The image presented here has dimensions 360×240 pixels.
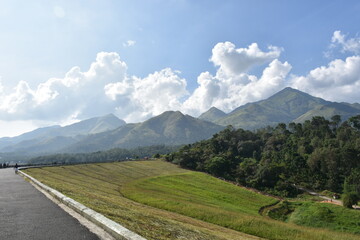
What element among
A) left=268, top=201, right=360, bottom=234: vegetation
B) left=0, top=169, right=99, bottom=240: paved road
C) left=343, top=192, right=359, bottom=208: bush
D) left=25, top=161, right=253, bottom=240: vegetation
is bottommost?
left=268, top=201, right=360, bottom=234: vegetation

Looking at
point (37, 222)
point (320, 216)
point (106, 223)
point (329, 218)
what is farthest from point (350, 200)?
point (37, 222)

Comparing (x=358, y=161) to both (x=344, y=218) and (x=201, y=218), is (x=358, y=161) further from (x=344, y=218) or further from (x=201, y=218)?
(x=201, y=218)

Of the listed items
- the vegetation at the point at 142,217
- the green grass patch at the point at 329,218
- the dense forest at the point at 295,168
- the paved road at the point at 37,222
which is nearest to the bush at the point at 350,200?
the green grass patch at the point at 329,218

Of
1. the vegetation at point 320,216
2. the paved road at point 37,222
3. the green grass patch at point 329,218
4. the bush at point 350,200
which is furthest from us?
the bush at point 350,200

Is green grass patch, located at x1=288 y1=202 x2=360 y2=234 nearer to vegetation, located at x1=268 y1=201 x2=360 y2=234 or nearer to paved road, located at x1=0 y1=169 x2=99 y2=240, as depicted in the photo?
vegetation, located at x1=268 y1=201 x2=360 y2=234

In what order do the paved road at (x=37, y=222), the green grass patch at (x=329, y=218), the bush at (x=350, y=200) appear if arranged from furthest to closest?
Answer: the bush at (x=350, y=200)
the green grass patch at (x=329, y=218)
the paved road at (x=37, y=222)

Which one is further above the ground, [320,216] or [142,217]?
[142,217]

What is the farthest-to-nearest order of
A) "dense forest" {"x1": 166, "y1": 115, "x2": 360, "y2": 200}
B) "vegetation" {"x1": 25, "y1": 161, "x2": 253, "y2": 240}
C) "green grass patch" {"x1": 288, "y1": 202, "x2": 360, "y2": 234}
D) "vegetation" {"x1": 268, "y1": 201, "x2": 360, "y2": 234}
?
"dense forest" {"x1": 166, "y1": 115, "x2": 360, "y2": 200}, "vegetation" {"x1": 268, "y1": 201, "x2": 360, "y2": 234}, "green grass patch" {"x1": 288, "y1": 202, "x2": 360, "y2": 234}, "vegetation" {"x1": 25, "y1": 161, "x2": 253, "y2": 240}

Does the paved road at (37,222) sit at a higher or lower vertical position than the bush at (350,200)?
higher

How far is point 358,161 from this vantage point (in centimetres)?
12812

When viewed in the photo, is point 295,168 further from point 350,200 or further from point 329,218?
point 329,218

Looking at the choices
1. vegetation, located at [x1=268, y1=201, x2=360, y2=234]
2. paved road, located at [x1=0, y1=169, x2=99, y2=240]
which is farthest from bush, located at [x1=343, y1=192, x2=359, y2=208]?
paved road, located at [x1=0, y1=169, x2=99, y2=240]

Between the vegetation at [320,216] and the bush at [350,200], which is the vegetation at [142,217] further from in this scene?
the bush at [350,200]

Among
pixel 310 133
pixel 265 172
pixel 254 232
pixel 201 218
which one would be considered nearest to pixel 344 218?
pixel 254 232
